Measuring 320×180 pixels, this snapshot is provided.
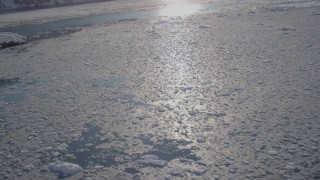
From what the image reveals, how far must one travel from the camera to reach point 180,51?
21.4ft

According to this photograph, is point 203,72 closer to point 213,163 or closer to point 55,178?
point 213,163

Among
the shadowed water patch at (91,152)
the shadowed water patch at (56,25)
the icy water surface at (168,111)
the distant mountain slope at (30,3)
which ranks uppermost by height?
the distant mountain slope at (30,3)

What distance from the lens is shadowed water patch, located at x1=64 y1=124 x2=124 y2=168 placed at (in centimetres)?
287

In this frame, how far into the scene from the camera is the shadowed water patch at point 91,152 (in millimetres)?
2870

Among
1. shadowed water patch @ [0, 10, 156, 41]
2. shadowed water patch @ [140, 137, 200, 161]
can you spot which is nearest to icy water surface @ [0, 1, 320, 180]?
shadowed water patch @ [140, 137, 200, 161]

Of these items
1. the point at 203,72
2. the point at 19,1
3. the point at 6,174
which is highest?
the point at 19,1

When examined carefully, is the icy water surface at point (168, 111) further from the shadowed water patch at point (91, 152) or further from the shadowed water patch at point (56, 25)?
the shadowed water patch at point (56, 25)

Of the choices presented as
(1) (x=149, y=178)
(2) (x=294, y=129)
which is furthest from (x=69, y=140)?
(2) (x=294, y=129)

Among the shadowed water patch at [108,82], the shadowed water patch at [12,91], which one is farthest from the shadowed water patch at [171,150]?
the shadowed water patch at [12,91]

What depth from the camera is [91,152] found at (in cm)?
304

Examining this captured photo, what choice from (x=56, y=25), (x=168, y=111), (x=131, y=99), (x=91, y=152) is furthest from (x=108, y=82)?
(x=56, y=25)

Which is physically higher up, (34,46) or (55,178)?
(34,46)

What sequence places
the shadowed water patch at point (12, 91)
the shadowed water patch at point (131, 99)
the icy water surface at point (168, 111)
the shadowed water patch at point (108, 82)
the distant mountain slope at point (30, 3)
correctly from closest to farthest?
the icy water surface at point (168, 111) → the shadowed water patch at point (131, 99) → the shadowed water patch at point (12, 91) → the shadowed water patch at point (108, 82) → the distant mountain slope at point (30, 3)

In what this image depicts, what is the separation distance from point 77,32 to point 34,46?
6.28ft
